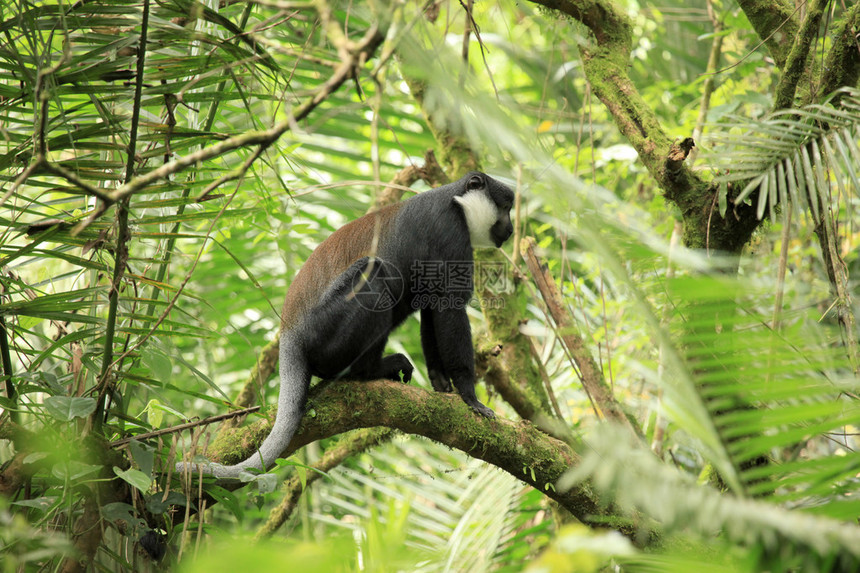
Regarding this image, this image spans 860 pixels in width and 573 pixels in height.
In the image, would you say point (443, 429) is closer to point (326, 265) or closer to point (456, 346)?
point (456, 346)

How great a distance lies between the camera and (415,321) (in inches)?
265

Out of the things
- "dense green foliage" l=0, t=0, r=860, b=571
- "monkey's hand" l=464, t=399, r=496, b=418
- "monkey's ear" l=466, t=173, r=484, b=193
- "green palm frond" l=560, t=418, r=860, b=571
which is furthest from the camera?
"monkey's ear" l=466, t=173, r=484, b=193

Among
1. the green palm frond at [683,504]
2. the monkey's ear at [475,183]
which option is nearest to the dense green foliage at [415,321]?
the green palm frond at [683,504]

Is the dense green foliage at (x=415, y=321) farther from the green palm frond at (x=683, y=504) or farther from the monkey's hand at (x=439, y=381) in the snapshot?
the monkey's hand at (x=439, y=381)

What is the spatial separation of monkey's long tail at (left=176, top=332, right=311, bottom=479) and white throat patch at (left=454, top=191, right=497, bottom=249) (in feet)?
4.95

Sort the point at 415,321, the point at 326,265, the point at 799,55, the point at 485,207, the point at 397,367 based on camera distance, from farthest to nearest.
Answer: the point at 415,321 < the point at 485,207 < the point at 397,367 < the point at 326,265 < the point at 799,55

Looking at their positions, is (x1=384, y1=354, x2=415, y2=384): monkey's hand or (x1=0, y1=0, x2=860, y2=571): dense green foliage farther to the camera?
(x1=384, y1=354, x2=415, y2=384): monkey's hand

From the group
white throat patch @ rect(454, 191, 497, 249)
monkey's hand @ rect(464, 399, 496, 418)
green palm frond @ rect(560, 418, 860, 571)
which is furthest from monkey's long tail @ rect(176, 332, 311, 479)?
green palm frond @ rect(560, 418, 860, 571)

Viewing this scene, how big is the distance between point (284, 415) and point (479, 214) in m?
2.00

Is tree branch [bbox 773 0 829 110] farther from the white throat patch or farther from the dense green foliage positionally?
the white throat patch

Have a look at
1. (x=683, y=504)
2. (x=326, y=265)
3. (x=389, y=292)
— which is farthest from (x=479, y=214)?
(x=683, y=504)

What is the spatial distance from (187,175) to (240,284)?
109 inches

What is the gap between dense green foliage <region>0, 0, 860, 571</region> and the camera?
107 cm

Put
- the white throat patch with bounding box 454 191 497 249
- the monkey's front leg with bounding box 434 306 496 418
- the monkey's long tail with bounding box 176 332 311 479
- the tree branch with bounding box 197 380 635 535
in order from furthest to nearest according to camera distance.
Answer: the white throat patch with bounding box 454 191 497 249 → the monkey's front leg with bounding box 434 306 496 418 → the tree branch with bounding box 197 380 635 535 → the monkey's long tail with bounding box 176 332 311 479
